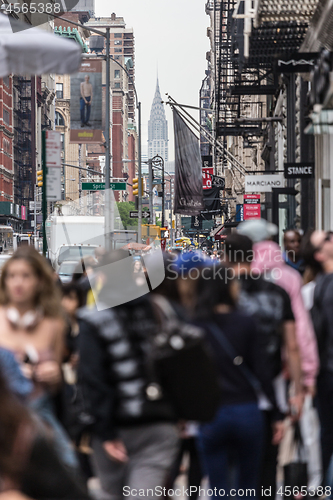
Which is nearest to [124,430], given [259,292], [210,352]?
[210,352]

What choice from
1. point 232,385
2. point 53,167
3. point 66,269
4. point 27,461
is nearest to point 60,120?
point 66,269

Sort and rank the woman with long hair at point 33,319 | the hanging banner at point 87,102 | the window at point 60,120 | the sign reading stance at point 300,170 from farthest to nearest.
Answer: the window at point 60,120 → the hanging banner at point 87,102 → the sign reading stance at point 300,170 → the woman with long hair at point 33,319

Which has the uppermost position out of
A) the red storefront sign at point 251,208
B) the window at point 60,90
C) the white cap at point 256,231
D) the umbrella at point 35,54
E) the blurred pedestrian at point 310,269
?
the window at point 60,90

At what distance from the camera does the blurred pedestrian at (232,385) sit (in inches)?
168

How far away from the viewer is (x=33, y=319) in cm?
435

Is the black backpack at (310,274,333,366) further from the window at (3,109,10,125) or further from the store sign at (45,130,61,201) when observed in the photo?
the window at (3,109,10,125)

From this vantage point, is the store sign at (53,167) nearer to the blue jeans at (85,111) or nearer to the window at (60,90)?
the blue jeans at (85,111)

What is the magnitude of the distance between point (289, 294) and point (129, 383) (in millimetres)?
1907

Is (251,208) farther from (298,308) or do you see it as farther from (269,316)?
(269,316)

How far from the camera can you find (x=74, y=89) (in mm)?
19922

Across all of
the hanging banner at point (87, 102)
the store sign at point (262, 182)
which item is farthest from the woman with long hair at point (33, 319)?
the store sign at point (262, 182)

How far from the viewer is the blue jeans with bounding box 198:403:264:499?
4258mm

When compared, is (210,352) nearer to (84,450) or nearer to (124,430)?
(124,430)

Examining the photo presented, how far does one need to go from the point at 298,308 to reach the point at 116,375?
6.33 feet
